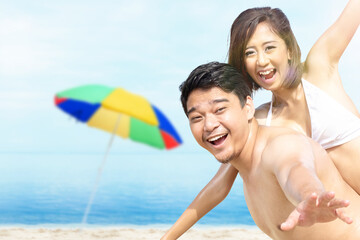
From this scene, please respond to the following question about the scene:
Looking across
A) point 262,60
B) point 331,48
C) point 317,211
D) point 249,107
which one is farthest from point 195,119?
point 331,48

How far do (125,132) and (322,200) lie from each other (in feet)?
9.53

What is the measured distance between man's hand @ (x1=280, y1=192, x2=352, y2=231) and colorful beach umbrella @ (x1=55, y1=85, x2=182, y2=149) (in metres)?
2.37

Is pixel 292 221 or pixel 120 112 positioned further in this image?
pixel 120 112

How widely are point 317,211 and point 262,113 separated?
1.80m

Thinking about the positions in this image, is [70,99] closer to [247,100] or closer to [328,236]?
[247,100]

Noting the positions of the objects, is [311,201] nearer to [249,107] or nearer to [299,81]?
[249,107]

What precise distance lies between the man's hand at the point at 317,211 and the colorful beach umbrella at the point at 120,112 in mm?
2365

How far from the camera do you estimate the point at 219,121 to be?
9.59ft

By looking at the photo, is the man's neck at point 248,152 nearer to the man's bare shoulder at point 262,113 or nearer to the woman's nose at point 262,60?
the woman's nose at point 262,60

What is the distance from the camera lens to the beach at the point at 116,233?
8203mm

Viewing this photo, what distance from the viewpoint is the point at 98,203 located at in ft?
66.9

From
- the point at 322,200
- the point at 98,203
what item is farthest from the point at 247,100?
the point at 98,203

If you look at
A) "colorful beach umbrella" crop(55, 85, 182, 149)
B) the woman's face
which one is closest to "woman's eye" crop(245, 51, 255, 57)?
the woman's face

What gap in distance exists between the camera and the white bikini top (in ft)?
11.8
